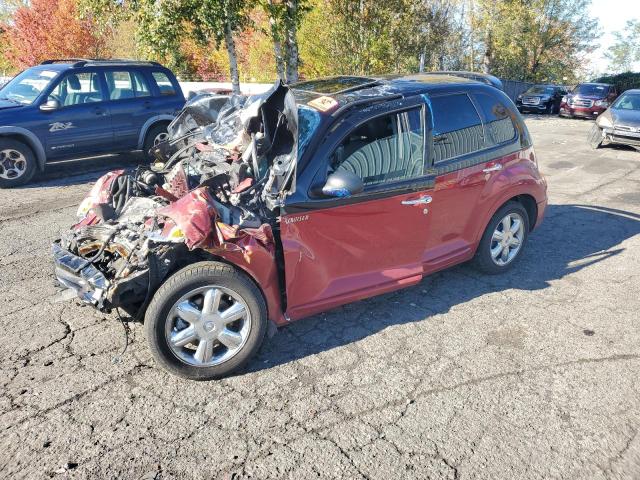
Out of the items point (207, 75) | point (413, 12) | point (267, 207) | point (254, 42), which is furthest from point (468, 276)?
point (207, 75)

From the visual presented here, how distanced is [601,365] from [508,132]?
2.26 meters

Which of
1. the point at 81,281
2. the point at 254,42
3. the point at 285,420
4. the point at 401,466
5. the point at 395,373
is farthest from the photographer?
the point at 254,42

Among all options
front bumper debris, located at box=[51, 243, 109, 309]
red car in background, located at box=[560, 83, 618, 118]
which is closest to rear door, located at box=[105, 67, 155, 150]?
front bumper debris, located at box=[51, 243, 109, 309]

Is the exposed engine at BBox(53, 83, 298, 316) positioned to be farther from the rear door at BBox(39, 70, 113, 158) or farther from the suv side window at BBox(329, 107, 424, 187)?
the rear door at BBox(39, 70, 113, 158)

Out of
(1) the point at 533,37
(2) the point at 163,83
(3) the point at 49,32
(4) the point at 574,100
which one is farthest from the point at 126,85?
(1) the point at 533,37

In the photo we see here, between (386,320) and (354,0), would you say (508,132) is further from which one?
(354,0)

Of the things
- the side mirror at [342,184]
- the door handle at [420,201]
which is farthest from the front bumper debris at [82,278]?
the door handle at [420,201]

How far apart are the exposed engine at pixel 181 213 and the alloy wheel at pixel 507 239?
7.84 feet

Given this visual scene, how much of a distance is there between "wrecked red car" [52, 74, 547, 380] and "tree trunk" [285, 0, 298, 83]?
347 inches

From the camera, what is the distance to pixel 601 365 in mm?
3527

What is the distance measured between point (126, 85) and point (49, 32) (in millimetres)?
17214

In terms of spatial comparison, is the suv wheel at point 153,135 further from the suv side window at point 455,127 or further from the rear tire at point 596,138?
the rear tire at point 596,138

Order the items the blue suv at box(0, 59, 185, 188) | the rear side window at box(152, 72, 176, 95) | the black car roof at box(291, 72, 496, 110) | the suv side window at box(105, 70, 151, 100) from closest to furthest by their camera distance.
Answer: the black car roof at box(291, 72, 496, 110) → the blue suv at box(0, 59, 185, 188) → the suv side window at box(105, 70, 151, 100) → the rear side window at box(152, 72, 176, 95)

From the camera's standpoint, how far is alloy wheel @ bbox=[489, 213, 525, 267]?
188 inches
